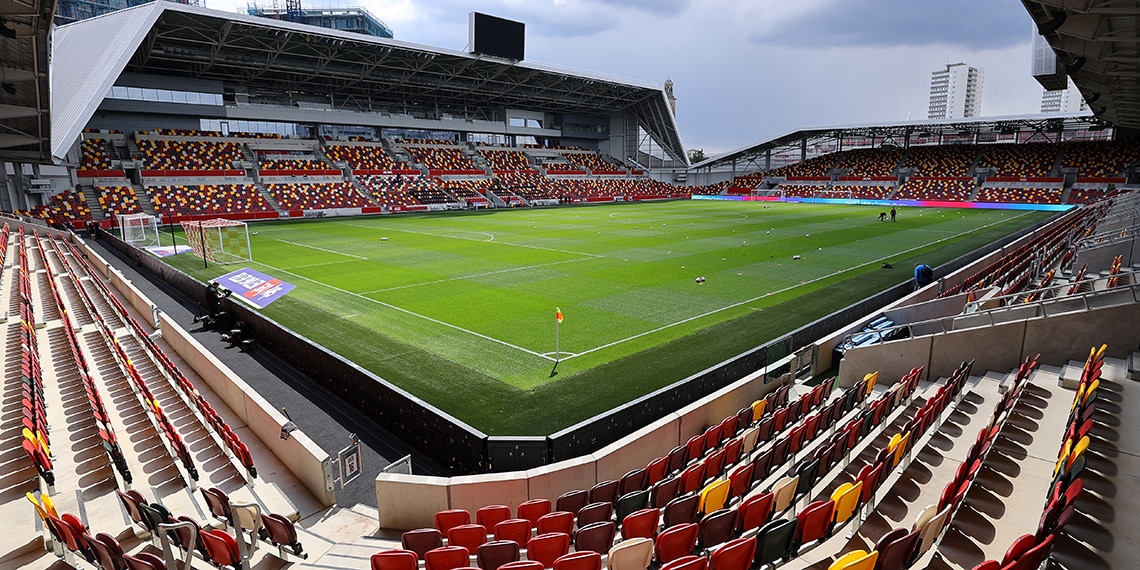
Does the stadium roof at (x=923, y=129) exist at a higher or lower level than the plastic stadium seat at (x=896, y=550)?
higher

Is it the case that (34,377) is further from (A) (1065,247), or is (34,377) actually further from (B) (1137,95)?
(B) (1137,95)

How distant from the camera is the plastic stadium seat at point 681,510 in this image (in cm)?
626

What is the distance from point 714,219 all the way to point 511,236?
19867 millimetres

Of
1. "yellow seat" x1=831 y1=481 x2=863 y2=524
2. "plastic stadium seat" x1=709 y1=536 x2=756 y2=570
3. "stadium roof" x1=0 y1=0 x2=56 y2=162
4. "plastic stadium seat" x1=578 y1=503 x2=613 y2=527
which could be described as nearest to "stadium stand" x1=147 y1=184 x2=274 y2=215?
"stadium roof" x1=0 y1=0 x2=56 y2=162

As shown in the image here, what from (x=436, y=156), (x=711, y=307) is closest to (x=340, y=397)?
(x=711, y=307)

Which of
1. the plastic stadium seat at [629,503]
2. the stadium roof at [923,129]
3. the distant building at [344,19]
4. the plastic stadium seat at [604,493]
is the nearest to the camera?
the plastic stadium seat at [629,503]

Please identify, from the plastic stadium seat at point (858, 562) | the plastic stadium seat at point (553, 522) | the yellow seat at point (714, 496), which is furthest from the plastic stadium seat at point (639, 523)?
the plastic stadium seat at point (858, 562)

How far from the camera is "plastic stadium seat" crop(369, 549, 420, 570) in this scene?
5051 millimetres

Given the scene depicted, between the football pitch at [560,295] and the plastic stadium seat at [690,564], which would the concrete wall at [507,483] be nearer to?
the football pitch at [560,295]

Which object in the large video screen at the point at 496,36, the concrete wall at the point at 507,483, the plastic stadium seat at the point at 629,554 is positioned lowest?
the concrete wall at the point at 507,483

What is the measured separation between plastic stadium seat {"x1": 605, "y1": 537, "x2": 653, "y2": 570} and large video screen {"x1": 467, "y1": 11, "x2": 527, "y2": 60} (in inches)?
2378

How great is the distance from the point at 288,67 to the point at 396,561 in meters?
63.5

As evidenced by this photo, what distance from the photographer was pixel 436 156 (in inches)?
3004

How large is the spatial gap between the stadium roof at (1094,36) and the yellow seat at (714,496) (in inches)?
575
